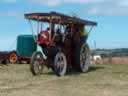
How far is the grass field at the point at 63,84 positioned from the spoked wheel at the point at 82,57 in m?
0.77

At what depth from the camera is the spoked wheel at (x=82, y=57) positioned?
816 inches

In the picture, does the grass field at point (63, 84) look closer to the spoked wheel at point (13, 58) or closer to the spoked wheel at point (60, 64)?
the spoked wheel at point (60, 64)

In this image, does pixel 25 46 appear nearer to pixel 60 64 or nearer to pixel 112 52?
pixel 112 52

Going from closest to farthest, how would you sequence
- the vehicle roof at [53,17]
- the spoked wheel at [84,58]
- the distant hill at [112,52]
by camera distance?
the vehicle roof at [53,17], the spoked wheel at [84,58], the distant hill at [112,52]

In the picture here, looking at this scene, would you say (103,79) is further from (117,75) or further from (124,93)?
(124,93)

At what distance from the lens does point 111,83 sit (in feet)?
53.5

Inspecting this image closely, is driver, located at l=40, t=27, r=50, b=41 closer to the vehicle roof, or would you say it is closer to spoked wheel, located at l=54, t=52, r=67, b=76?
the vehicle roof

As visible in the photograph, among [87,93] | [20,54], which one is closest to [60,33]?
[87,93]

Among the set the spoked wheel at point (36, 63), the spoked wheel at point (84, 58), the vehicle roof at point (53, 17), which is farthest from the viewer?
the spoked wheel at point (84, 58)

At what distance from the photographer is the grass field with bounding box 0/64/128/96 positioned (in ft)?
45.5

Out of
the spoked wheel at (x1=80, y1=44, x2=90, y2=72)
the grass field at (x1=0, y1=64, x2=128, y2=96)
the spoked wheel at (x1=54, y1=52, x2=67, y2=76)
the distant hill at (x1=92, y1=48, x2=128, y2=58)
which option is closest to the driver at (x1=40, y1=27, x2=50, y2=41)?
the spoked wheel at (x1=54, y1=52, x2=67, y2=76)

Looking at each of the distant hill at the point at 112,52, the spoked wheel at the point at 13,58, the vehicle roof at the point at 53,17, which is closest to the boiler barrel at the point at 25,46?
the spoked wheel at the point at 13,58

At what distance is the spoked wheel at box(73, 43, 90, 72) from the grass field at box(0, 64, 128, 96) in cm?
77

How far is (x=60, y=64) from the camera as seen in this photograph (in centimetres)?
1912
